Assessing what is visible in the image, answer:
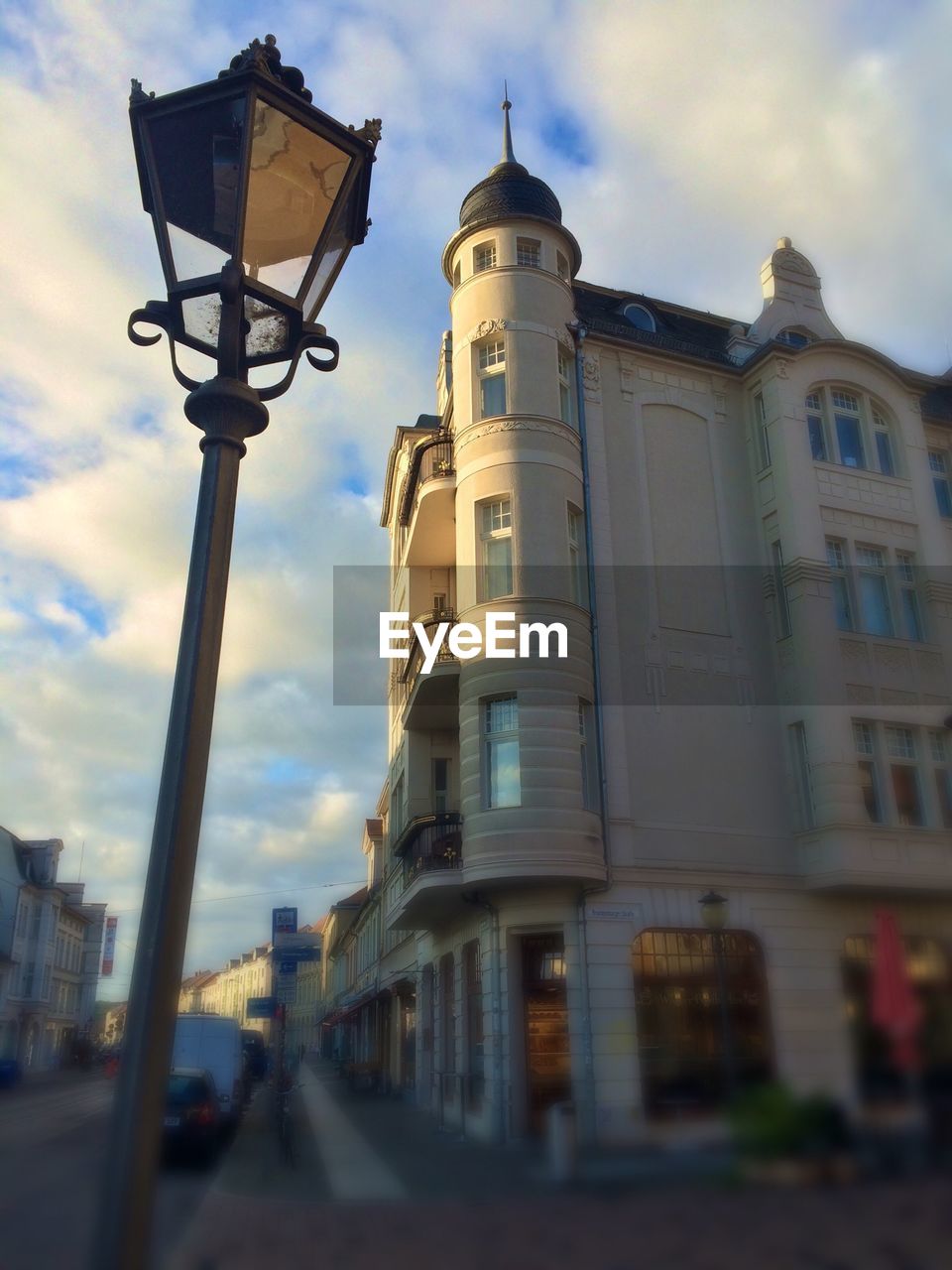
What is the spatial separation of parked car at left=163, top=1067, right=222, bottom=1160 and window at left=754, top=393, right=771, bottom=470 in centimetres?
1208

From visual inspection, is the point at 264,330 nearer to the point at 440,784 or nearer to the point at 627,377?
the point at 627,377

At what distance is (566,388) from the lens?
1642cm

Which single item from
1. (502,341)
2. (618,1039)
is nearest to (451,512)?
(502,341)

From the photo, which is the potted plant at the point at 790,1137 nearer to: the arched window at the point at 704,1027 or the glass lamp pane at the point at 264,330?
the arched window at the point at 704,1027

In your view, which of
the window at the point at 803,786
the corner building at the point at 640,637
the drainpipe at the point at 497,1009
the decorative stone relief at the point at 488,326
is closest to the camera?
the drainpipe at the point at 497,1009

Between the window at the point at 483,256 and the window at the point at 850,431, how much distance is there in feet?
19.8

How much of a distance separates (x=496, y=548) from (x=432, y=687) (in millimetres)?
3176

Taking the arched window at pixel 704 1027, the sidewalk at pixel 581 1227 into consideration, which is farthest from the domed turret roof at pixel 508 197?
the sidewalk at pixel 581 1227

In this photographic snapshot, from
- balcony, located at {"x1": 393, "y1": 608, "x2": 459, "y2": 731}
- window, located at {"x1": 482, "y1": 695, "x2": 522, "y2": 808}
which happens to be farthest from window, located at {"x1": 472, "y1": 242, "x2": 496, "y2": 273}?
window, located at {"x1": 482, "y1": 695, "x2": 522, "y2": 808}

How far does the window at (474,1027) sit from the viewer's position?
46.9 feet

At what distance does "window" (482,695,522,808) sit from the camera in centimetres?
1366

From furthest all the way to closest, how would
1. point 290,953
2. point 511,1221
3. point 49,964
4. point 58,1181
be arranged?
point 49,964
point 290,953
point 58,1181
point 511,1221

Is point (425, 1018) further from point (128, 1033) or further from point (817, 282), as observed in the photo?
point (128, 1033)

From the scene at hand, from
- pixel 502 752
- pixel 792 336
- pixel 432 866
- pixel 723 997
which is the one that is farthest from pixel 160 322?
pixel 792 336
